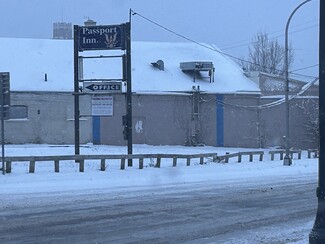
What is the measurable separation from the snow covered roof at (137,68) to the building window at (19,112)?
1.39m

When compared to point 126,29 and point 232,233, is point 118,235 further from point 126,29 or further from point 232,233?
point 126,29

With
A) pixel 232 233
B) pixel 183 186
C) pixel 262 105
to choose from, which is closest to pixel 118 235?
pixel 232 233

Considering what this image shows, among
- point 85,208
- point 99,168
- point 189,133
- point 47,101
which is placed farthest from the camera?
point 189,133

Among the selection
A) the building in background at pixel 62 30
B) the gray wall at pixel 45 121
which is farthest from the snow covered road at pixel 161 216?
the building in background at pixel 62 30

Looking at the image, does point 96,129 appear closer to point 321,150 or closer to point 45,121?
point 45,121

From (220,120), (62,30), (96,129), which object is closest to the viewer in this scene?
(96,129)

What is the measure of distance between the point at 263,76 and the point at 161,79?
10.2 m

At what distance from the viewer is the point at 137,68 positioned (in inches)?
2060

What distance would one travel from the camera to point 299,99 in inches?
2186

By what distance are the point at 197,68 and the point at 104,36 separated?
1031 inches

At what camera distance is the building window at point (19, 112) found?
154 feet

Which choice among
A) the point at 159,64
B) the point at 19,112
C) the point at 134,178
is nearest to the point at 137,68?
the point at 159,64

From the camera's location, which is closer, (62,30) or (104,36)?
(104,36)

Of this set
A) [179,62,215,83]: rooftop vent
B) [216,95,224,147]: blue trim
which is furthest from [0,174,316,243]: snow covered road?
[179,62,215,83]: rooftop vent
